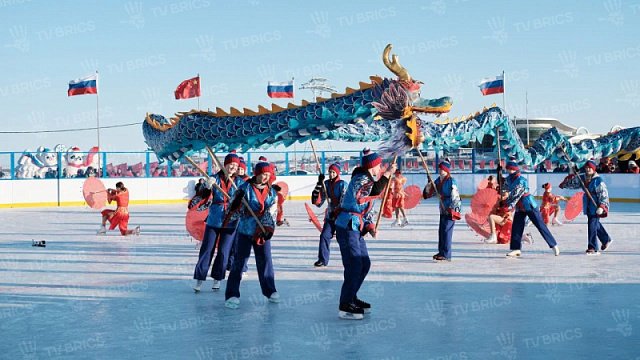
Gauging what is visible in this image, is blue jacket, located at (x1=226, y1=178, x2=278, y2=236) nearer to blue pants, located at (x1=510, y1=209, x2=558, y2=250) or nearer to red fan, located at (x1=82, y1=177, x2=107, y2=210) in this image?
blue pants, located at (x1=510, y1=209, x2=558, y2=250)

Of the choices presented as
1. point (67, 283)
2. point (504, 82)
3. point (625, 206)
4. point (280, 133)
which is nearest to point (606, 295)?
point (67, 283)

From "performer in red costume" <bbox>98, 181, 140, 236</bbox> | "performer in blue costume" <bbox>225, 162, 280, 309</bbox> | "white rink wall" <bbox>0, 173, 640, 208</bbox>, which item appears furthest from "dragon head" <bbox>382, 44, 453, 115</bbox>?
"white rink wall" <bbox>0, 173, 640, 208</bbox>

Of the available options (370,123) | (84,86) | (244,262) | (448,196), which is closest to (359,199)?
(244,262)

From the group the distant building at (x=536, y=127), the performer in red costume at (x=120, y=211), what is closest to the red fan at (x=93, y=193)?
the performer in red costume at (x=120, y=211)

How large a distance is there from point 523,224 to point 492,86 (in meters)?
22.1

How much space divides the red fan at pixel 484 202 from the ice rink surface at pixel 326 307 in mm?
658

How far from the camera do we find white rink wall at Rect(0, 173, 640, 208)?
28.1 m

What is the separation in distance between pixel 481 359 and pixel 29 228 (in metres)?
15.6

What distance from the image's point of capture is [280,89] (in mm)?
31547

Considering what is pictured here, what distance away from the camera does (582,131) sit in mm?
50344

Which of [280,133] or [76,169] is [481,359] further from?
[76,169]

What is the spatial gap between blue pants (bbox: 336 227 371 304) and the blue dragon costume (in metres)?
4.02

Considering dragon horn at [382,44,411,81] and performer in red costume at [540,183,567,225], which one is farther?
performer in red costume at [540,183,567,225]

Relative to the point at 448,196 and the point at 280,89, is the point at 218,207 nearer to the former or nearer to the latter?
the point at 448,196
